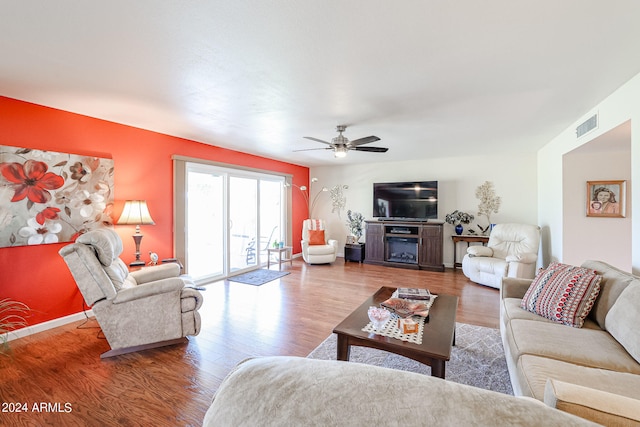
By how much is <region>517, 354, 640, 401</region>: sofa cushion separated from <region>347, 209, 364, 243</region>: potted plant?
5367 millimetres

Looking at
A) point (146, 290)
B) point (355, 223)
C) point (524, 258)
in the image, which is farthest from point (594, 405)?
point (355, 223)

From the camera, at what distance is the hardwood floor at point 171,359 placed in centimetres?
184

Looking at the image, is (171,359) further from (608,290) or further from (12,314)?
(608,290)

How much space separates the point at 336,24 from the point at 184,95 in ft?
5.76

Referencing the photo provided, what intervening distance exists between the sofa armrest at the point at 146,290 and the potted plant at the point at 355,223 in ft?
15.8

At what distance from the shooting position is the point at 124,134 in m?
3.67

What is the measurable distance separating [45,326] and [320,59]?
12.6ft

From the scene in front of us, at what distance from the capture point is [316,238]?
6625mm

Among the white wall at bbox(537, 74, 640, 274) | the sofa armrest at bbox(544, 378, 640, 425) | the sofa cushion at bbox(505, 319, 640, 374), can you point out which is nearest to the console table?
the white wall at bbox(537, 74, 640, 274)

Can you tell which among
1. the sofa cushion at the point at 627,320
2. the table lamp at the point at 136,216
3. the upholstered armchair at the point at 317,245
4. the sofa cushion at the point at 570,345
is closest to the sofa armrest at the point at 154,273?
the table lamp at the point at 136,216

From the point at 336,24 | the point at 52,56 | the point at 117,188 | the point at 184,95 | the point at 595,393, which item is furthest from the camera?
the point at 117,188

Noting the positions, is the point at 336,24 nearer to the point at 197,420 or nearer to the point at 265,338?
the point at 197,420

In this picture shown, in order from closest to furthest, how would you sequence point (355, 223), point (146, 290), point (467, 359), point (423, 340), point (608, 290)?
point (423, 340), point (608, 290), point (467, 359), point (146, 290), point (355, 223)

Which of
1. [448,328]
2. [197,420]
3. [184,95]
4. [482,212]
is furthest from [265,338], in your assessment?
[482,212]
